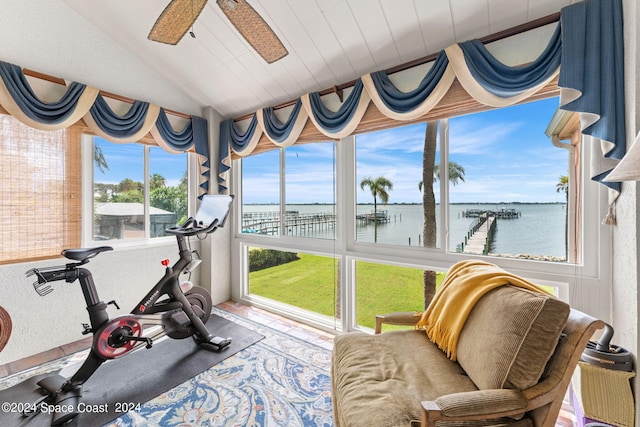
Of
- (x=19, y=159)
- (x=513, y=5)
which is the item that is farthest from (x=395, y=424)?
(x=19, y=159)

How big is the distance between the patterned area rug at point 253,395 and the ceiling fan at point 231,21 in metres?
2.30

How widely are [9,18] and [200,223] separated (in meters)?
2.17

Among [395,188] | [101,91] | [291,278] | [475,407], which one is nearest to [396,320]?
[475,407]

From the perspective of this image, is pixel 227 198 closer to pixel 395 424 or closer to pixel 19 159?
pixel 19 159

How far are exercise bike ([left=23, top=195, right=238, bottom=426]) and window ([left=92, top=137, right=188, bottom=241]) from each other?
761 millimetres

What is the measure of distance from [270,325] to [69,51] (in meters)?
3.20

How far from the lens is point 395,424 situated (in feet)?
3.30

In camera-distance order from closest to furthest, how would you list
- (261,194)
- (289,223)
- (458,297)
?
1. (458,297)
2. (289,223)
3. (261,194)

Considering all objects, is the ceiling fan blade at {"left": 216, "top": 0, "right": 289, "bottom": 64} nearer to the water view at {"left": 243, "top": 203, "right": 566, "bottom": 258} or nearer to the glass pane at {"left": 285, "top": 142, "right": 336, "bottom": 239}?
the glass pane at {"left": 285, "top": 142, "right": 336, "bottom": 239}

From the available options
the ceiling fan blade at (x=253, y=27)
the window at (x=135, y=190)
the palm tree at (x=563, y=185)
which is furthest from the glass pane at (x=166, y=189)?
the palm tree at (x=563, y=185)

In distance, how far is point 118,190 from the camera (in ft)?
9.45

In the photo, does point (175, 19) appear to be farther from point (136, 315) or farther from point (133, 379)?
point (133, 379)

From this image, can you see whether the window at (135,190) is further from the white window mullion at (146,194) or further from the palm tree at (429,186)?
the palm tree at (429,186)

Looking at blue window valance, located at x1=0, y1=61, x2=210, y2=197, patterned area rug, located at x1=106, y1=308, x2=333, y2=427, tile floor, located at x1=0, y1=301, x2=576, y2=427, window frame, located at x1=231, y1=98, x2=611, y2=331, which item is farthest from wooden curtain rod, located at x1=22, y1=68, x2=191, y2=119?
patterned area rug, located at x1=106, y1=308, x2=333, y2=427
